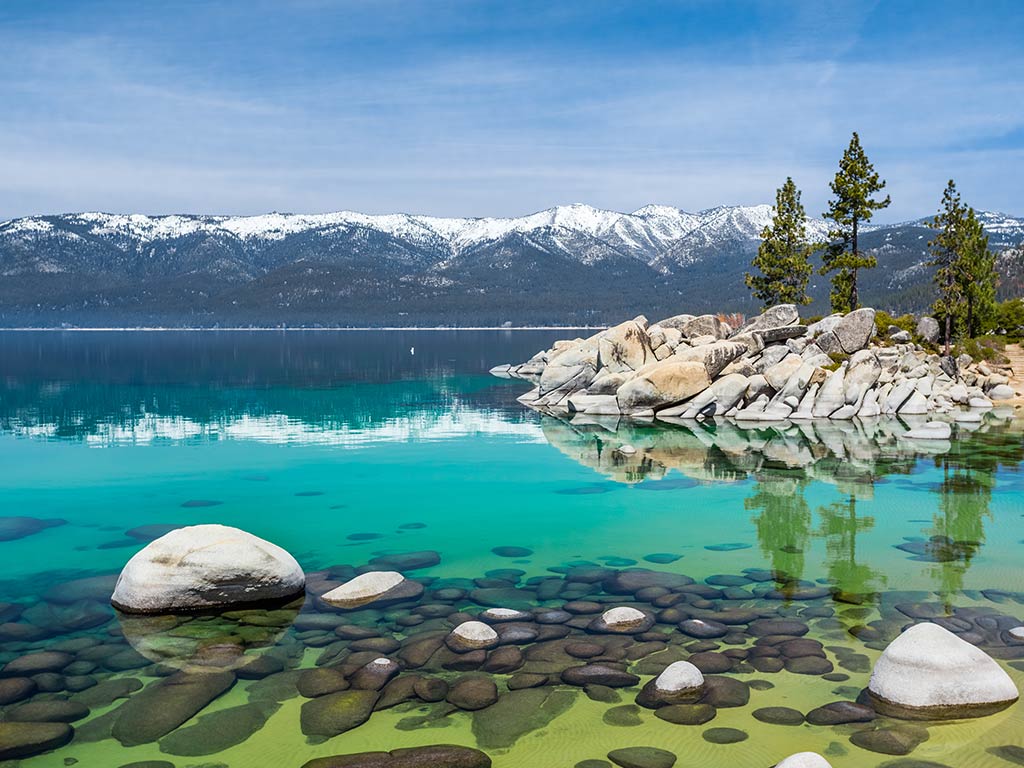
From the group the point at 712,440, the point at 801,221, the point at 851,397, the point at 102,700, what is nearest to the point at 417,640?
the point at 102,700

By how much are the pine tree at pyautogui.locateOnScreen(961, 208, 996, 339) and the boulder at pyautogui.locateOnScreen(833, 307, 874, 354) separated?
1199cm

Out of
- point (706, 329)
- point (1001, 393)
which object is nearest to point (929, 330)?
point (1001, 393)

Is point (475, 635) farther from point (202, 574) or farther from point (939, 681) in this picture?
point (939, 681)

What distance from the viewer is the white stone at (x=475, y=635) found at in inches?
554

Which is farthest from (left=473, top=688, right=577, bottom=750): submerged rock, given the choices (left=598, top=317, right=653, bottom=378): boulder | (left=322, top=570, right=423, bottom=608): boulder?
(left=598, top=317, right=653, bottom=378): boulder

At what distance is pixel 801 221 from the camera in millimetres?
75125

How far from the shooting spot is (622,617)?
15148mm

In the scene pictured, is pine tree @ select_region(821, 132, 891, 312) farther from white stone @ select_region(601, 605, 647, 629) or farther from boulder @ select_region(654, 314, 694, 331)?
white stone @ select_region(601, 605, 647, 629)

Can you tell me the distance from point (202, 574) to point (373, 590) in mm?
3283

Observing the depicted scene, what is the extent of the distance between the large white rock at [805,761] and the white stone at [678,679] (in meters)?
2.73

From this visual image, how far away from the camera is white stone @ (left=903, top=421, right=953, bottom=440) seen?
1544 inches

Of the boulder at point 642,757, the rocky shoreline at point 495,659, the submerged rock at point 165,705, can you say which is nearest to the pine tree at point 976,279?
the rocky shoreline at point 495,659

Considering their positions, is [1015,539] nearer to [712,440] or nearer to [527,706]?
[527,706]

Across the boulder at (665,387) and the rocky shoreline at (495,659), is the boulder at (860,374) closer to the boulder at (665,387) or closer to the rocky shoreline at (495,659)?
the boulder at (665,387)
